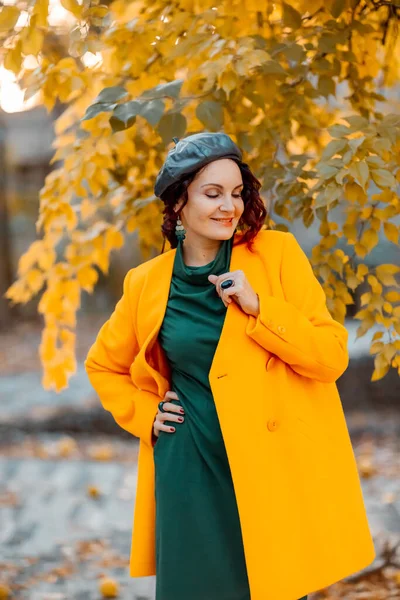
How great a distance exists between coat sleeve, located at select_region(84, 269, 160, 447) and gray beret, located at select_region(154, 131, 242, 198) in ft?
1.15

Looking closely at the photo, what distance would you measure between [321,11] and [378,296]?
0.94m

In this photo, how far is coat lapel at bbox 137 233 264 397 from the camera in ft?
6.20

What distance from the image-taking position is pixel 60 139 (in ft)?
10.0

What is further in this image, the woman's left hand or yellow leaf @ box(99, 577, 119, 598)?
yellow leaf @ box(99, 577, 119, 598)

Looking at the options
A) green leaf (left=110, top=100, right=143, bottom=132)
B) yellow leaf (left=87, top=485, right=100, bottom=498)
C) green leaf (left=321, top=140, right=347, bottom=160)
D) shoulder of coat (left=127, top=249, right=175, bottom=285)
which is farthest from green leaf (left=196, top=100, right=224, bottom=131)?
yellow leaf (left=87, top=485, right=100, bottom=498)

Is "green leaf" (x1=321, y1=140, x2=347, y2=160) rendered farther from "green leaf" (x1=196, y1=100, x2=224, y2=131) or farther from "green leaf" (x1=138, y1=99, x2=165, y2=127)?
"green leaf" (x1=138, y1=99, x2=165, y2=127)

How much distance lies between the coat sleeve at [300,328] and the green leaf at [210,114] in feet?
1.75

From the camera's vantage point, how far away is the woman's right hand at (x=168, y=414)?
191 cm

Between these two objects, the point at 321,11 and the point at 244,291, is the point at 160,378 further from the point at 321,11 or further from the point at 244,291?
the point at 321,11

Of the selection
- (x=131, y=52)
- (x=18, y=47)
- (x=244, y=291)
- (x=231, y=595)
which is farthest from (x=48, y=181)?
(x=231, y=595)

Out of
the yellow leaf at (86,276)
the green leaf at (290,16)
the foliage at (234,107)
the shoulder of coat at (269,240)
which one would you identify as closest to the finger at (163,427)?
the shoulder of coat at (269,240)

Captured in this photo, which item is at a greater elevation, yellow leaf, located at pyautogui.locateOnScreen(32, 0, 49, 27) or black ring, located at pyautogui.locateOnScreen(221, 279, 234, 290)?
yellow leaf, located at pyautogui.locateOnScreen(32, 0, 49, 27)

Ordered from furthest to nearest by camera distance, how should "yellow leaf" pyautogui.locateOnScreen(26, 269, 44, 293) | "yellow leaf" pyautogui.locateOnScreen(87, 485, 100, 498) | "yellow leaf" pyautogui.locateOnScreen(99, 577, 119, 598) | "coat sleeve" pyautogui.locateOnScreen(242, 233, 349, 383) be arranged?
"yellow leaf" pyautogui.locateOnScreen(87, 485, 100, 498), "yellow leaf" pyautogui.locateOnScreen(26, 269, 44, 293), "yellow leaf" pyautogui.locateOnScreen(99, 577, 119, 598), "coat sleeve" pyautogui.locateOnScreen(242, 233, 349, 383)

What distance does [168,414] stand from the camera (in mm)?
1923
